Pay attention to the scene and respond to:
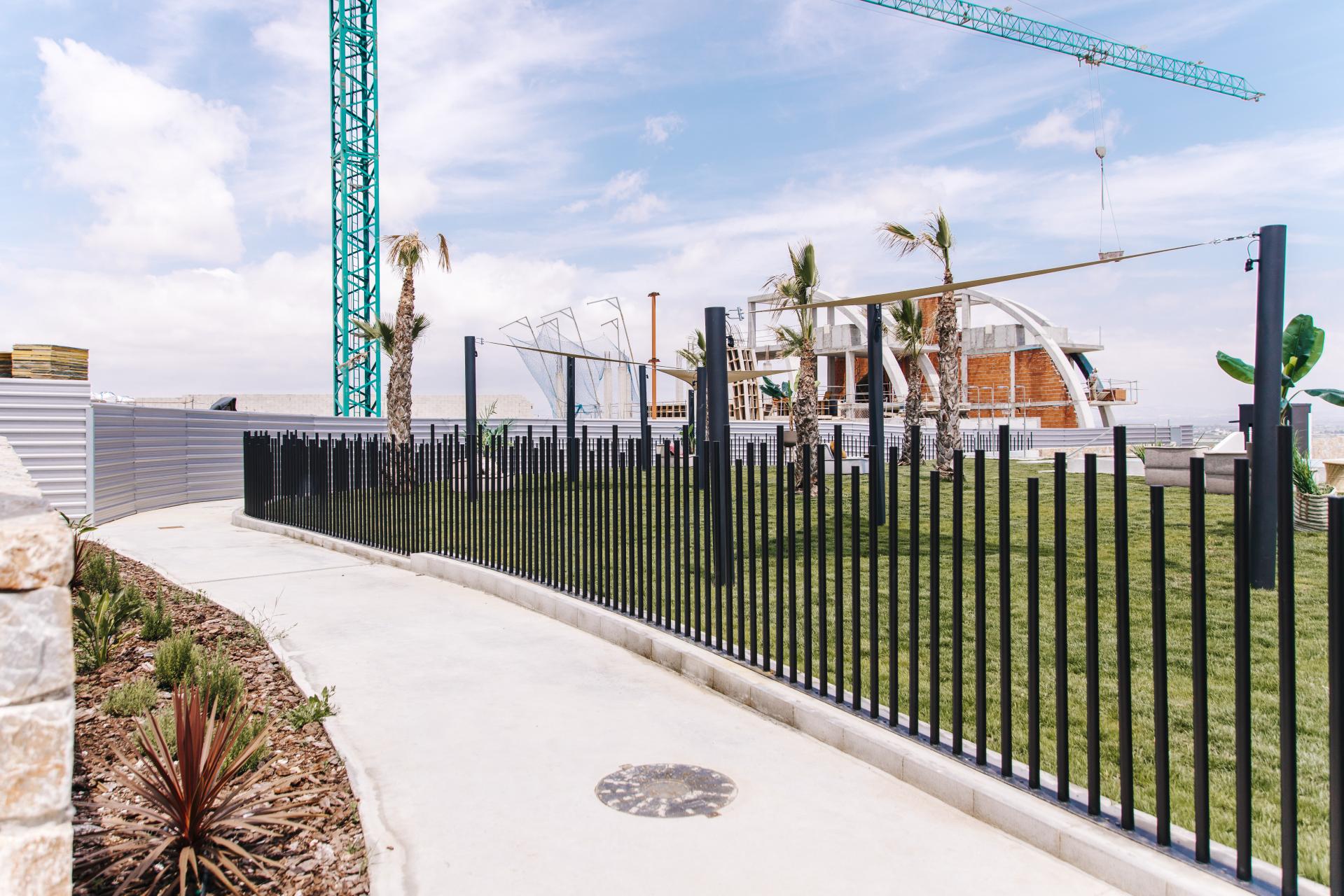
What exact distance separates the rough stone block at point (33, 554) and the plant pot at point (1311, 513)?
548 inches

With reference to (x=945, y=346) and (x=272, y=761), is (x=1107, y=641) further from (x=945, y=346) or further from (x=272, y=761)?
(x=945, y=346)

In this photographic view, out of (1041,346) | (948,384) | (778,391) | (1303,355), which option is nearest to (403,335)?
(948,384)

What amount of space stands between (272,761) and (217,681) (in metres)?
0.84

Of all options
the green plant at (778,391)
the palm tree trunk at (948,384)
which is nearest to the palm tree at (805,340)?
the palm tree trunk at (948,384)

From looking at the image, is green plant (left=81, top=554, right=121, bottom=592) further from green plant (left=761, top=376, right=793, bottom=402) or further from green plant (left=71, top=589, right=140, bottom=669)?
green plant (left=761, top=376, right=793, bottom=402)

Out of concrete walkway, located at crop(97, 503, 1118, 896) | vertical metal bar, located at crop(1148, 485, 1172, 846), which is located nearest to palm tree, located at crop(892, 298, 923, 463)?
concrete walkway, located at crop(97, 503, 1118, 896)

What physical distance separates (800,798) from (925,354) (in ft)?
174

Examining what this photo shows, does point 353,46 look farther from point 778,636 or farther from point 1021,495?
point 778,636

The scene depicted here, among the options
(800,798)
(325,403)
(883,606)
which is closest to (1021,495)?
(883,606)

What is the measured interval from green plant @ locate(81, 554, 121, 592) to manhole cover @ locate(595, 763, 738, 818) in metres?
5.02

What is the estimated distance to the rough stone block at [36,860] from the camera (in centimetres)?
214

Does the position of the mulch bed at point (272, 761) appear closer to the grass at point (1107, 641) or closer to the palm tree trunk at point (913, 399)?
the grass at point (1107, 641)

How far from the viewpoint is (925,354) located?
54219 mm

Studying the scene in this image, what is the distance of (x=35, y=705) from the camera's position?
7.10 ft
